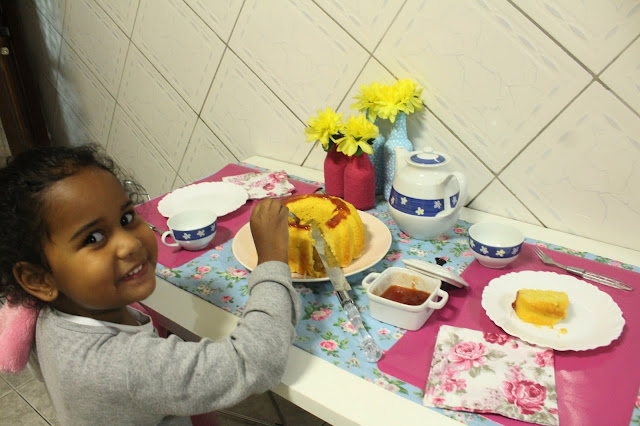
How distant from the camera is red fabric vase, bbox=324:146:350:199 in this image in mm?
1101

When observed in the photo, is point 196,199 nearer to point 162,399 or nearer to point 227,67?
point 227,67

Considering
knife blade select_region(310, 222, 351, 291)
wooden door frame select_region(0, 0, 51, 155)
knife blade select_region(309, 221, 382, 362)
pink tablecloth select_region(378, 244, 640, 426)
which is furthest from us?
wooden door frame select_region(0, 0, 51, 155)

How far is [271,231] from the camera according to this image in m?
0.82

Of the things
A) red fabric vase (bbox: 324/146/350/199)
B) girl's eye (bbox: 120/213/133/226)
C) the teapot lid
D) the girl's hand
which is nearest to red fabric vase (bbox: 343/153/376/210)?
red fabric vase (bbox: 324/146/350/199)

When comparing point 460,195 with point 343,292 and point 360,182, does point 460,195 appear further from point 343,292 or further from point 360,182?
point 343,292

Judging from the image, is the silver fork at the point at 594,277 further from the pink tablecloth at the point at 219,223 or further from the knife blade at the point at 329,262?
the pink tablecloth at the point at 219,223

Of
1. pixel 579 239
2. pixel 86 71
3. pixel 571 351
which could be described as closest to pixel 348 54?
pixel 579 239

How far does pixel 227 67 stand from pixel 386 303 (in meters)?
1.03

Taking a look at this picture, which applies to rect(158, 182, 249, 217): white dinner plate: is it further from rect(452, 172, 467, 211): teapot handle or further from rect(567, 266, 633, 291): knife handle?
rect(567, 266, 633, 291): knife handle

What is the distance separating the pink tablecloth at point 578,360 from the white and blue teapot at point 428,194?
13cm

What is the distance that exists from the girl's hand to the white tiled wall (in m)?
0.45

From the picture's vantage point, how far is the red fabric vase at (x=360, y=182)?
3.48 ft

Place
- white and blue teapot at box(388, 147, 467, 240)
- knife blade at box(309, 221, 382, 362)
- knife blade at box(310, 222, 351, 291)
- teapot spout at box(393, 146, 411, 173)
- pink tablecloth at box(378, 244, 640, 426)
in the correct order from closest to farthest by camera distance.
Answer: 1. pink tablecloth at box(378, 244, 640, 426)
2. knife blade at box(309, 221, 382, 362)
3. knife blade at box(310, 222, 351, 291)
4. white and blue teapot at box(388, 147, 467, 240)
5. teapot spout at box(393, 146, 411, 173)

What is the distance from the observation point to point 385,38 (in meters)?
1.11
